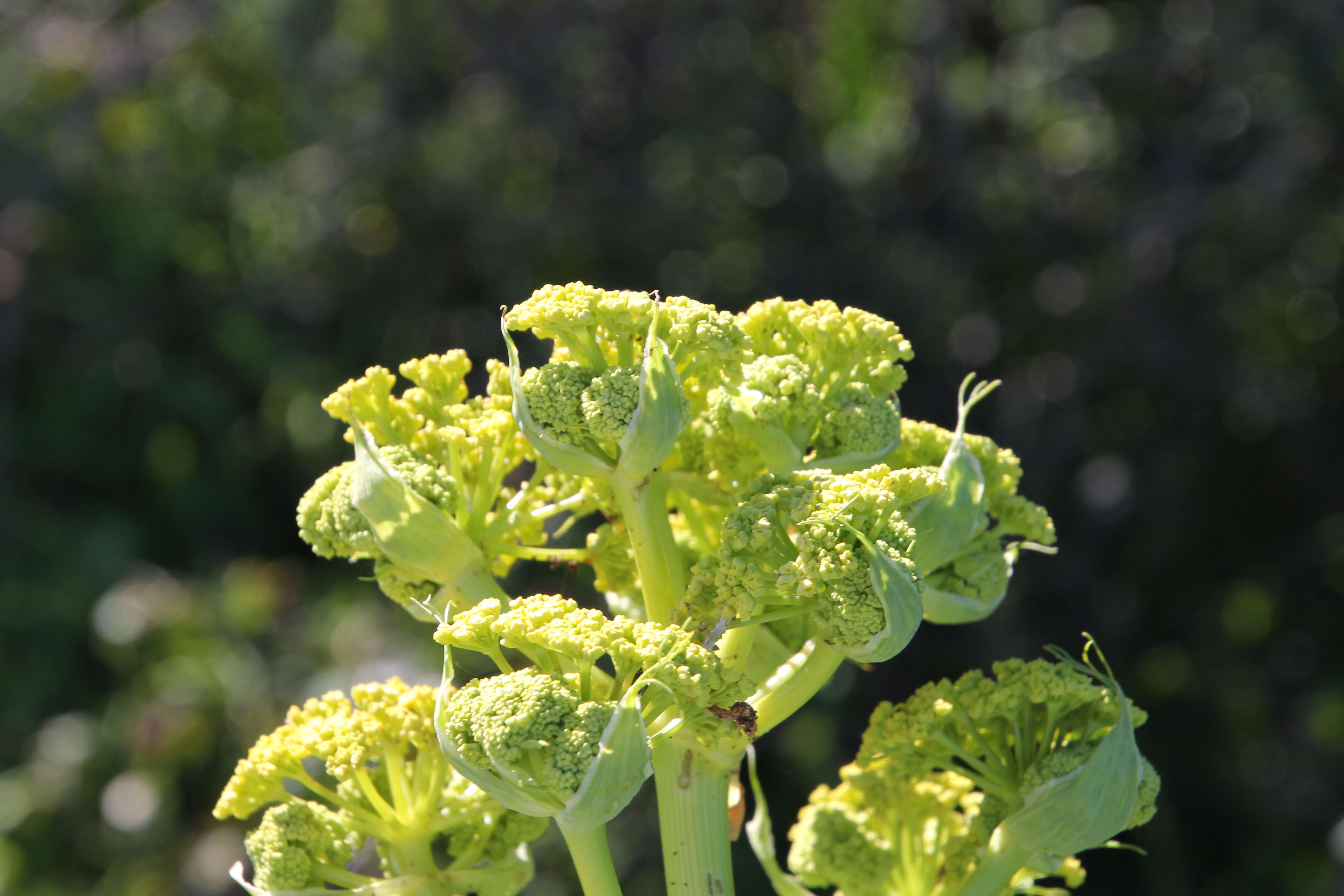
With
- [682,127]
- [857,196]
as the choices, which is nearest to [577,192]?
[682,127]

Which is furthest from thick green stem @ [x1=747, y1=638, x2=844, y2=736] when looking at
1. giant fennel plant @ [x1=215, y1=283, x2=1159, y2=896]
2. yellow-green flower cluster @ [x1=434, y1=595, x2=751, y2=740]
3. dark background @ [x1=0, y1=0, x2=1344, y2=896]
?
dark background @ [x1=0, y1=0, x2=1344, y2=896]

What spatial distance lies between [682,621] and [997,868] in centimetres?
57

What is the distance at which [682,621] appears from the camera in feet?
4.02

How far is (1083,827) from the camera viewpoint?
4.41 ft

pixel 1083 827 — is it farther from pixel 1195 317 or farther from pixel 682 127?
pixel 682 127

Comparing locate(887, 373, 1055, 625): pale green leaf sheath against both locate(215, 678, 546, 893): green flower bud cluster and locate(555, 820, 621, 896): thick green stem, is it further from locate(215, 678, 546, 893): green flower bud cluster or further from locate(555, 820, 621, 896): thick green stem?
locate(215, 678, 546, 893): green flower bud cluster

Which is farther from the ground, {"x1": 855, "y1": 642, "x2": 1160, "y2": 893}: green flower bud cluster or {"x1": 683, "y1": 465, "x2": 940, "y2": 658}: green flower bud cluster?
{"x1": 683, "y1": 465, "x2": 940, "y2": 658}: green flower bud cluster

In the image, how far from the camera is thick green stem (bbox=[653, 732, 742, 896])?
1.29 metres

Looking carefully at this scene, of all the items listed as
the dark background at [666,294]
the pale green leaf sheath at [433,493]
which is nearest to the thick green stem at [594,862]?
the pale green leaf sheath at [433,493]

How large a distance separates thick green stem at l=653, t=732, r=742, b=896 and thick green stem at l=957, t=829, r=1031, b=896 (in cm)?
35

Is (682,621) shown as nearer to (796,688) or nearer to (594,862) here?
(796,688)

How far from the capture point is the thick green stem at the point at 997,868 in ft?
4.64

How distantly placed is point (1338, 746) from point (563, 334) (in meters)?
4.92

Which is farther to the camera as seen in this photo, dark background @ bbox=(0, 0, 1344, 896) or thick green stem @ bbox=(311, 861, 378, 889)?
dark background @ bbox=(0, 0, 1344, 896)
